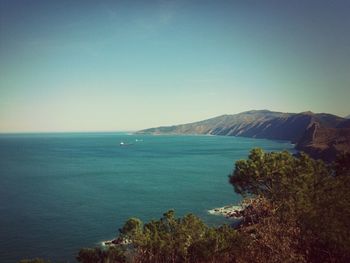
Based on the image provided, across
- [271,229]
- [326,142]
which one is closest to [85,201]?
[271,229]

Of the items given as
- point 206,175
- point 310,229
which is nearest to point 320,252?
point 310,229

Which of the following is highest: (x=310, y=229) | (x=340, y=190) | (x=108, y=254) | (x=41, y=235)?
(x=340, y=190)

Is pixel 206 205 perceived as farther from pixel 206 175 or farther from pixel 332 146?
pixel 332 146

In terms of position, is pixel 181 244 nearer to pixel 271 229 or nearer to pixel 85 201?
pixel 271 229

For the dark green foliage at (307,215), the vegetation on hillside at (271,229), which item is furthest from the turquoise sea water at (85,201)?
the dark green foliage at (307,215)

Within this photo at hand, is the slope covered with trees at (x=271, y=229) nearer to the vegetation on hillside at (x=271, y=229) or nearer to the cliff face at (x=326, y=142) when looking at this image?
the vegetation on hillside at (x=271, y=229)

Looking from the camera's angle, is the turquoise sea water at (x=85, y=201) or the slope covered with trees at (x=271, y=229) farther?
the turquoise sea water at (x=85, y=201)

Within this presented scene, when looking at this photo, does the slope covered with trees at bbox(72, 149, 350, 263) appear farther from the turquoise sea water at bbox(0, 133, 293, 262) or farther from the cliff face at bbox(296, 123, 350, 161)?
the cliff face at bbox(296, 123, 350, 161)

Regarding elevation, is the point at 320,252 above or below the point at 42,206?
above
